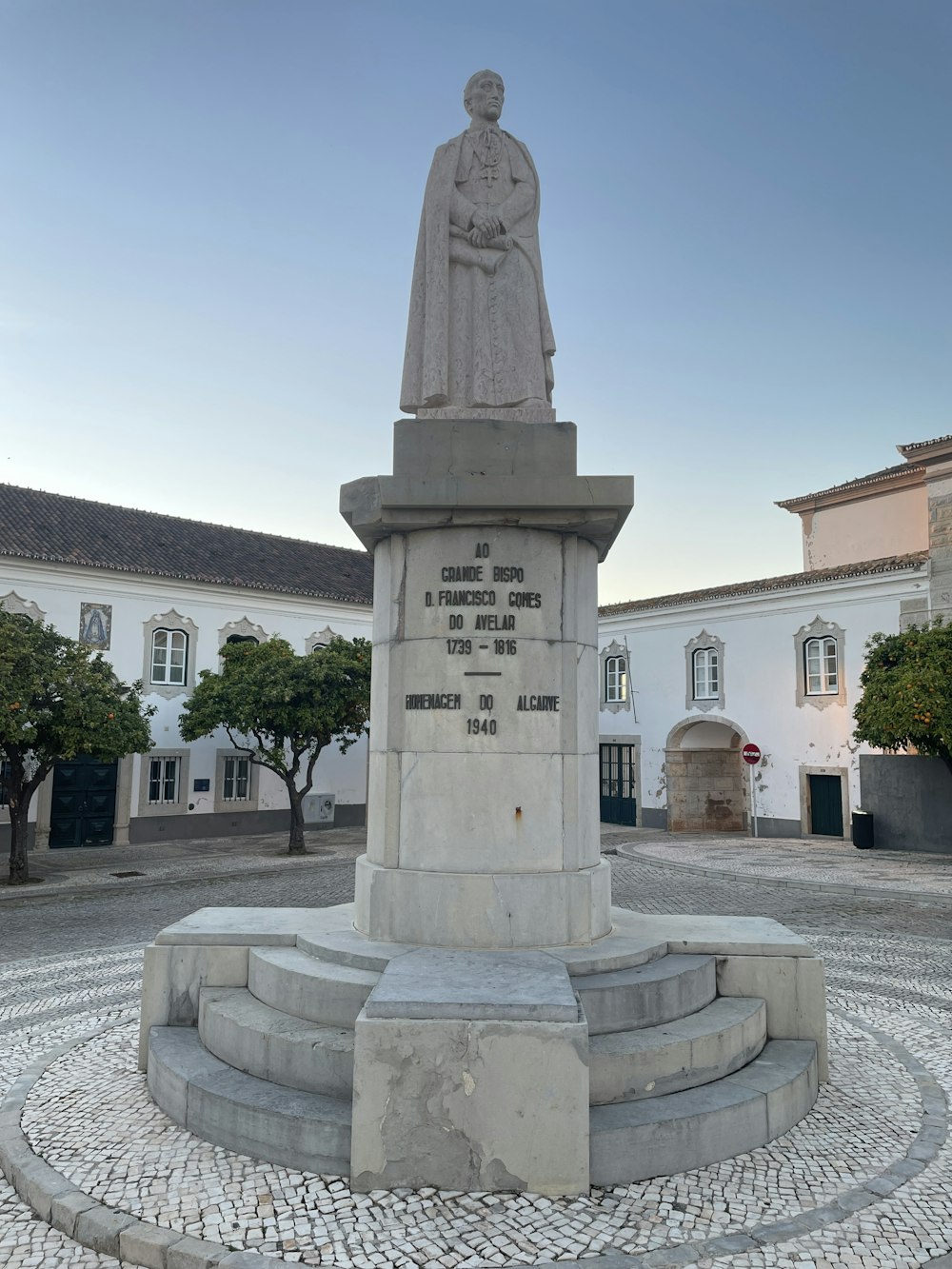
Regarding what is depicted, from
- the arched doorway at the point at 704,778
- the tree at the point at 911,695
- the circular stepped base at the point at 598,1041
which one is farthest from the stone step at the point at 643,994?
the arched doorway at the point at 704,778

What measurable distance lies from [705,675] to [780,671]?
250 centimetres

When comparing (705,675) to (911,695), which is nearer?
(911,695)

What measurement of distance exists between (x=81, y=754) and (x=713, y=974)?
66.4 feet

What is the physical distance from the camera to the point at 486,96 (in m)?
6.88

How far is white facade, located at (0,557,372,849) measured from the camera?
73.5ft

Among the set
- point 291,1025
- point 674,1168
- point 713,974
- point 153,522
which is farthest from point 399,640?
point 153,522

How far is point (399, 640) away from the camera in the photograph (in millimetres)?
6223

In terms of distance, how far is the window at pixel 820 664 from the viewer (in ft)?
77.3

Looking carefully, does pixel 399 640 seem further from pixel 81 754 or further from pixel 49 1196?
pixel 81 754

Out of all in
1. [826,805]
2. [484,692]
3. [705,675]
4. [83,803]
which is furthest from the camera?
[705,675]

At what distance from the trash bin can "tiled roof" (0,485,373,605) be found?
15.6 meters

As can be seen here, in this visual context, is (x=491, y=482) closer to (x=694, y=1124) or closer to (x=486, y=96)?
(x=486, y=96)

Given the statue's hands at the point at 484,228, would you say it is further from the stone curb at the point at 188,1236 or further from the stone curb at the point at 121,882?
the stone curb at the point at 121,882

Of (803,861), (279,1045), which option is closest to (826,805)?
(803,861)
